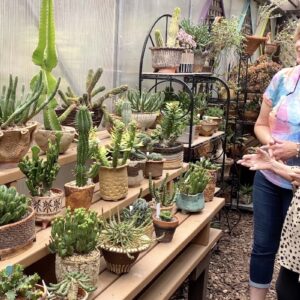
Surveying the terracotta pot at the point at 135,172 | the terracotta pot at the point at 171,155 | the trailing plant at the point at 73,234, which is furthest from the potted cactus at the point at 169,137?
the trailing plant at the point at 73,234

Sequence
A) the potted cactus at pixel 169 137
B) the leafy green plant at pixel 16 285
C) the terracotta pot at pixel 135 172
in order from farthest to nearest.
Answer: the potted cactus at pixel 169 137, the terracotta pot at pixel 135 172, the leafy green plant at pixel 16 285

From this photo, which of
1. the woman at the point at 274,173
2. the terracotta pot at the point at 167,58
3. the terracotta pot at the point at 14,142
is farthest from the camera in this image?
the terracotta pot at the point at 167,58

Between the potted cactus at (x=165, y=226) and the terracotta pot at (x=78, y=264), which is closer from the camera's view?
the terracotta pot at (x=78, y=264)

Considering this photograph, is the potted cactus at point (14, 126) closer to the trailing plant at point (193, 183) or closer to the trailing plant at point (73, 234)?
the trailing plant at point (73, 234)

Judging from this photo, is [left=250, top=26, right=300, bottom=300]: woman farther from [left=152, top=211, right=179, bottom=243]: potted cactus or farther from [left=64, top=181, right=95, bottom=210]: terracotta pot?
[left=64, top=181, right=95, bottom=210]: terracotta pot

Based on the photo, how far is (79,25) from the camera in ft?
8.55

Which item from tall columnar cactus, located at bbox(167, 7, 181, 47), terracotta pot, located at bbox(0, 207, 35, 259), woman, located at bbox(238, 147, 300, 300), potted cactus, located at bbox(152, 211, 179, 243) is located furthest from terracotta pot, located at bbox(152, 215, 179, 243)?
tall columnar cactus, located at bbox(167, 7, 181, 47)

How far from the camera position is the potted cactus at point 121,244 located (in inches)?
67.8

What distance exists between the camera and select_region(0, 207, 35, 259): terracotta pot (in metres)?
1.42

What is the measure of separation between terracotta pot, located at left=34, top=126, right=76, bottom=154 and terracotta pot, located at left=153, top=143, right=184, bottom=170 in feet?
2.41

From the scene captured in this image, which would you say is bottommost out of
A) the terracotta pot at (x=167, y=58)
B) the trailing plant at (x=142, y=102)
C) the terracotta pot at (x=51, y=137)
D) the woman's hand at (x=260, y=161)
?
the woman's hand at (x=260, y=161)

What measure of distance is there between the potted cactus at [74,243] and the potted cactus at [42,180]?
0.18m

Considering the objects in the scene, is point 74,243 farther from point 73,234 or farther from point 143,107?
point 143,107

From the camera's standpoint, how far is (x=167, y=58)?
2.96 metres
